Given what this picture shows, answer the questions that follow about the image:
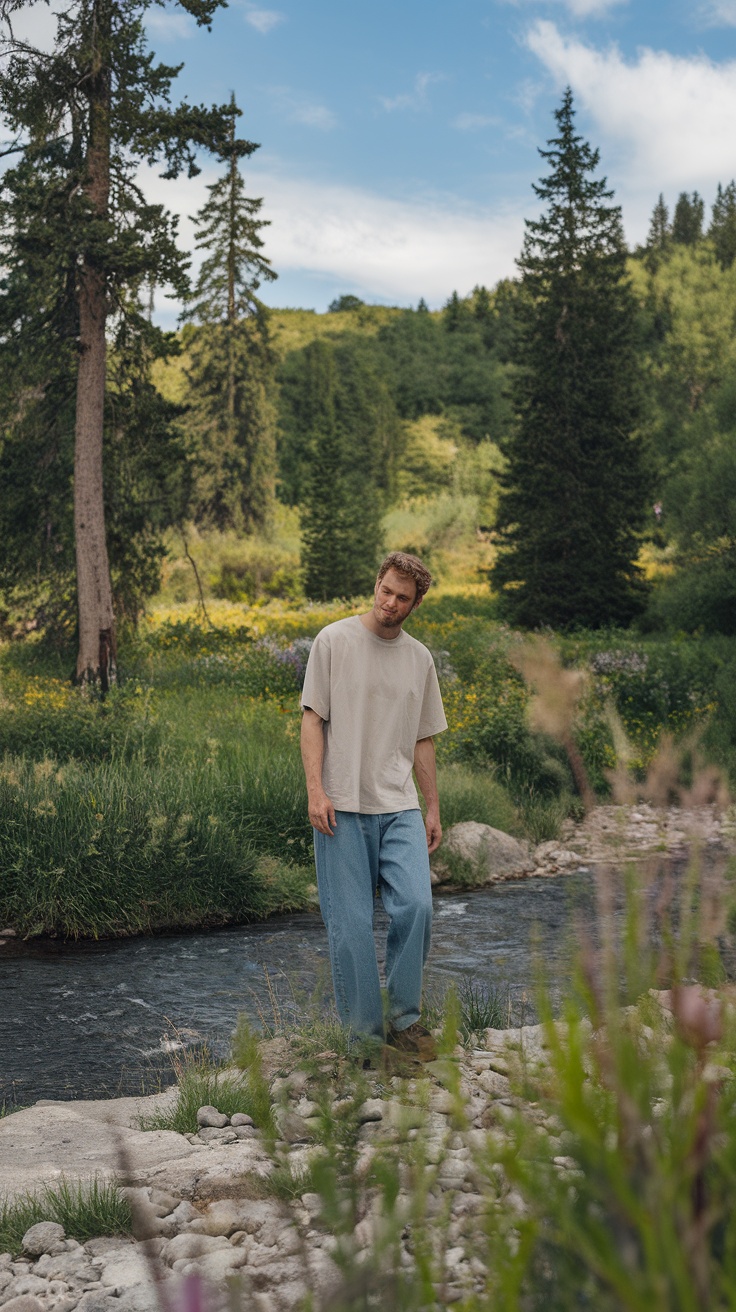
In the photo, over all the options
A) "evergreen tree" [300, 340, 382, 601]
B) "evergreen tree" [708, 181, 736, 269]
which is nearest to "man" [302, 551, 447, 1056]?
"evergreen tree" [300, 340, 382, 601]

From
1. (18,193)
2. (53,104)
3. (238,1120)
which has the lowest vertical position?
(238,1120)

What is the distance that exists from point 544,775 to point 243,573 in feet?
77.5

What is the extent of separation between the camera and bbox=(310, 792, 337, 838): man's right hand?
4.06 m

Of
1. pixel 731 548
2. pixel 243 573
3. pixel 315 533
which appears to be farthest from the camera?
pixel 243 573

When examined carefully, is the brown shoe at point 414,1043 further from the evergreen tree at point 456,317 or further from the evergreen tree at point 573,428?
the evergreen tree at point 456,317

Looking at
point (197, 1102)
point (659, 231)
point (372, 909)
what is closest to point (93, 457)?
point (372, 909)

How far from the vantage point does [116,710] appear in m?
12.6

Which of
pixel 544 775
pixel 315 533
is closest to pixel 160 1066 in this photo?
pixel 544 775

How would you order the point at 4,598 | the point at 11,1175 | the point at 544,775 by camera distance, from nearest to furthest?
the point at 11,1175 < the point at 544,775 < the point at 4,598

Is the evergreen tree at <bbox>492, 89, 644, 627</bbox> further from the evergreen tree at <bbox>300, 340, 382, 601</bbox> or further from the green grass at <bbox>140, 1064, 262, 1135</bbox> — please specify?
the green grass at <bbox>140, 1064, 262, 1135</bbox>

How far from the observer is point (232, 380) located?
3988cm

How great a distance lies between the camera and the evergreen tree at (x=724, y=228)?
60094mm

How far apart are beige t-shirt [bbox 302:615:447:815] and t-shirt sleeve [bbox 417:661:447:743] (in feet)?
0.42

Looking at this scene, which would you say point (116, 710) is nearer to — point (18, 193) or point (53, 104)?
point (18, 193)
